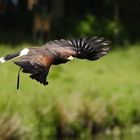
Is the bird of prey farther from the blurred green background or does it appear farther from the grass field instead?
the grass field

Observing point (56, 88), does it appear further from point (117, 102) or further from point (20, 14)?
point (20, 14)

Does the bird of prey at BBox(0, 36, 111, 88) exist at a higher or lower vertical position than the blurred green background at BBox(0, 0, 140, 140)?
lower

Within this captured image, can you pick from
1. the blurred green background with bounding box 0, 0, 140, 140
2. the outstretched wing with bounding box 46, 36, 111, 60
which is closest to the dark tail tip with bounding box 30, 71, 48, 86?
the outstretched wing with bounding box 46, 36, 111, 60

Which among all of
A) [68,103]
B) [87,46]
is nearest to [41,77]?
[87,46]

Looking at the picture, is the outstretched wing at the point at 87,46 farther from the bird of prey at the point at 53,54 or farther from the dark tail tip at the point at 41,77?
the dark tail tip at the point at 41,77

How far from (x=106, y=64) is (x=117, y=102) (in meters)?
5.83

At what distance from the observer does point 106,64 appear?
2441cm

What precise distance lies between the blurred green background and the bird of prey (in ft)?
10.8

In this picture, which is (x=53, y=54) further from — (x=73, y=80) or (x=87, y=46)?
(x=73, y=80)

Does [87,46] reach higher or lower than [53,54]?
higher

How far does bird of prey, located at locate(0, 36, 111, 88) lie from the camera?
229 inches

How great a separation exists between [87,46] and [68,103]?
35.6 feet

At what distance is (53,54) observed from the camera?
609 centimetres

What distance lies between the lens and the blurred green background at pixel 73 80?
636 inches
